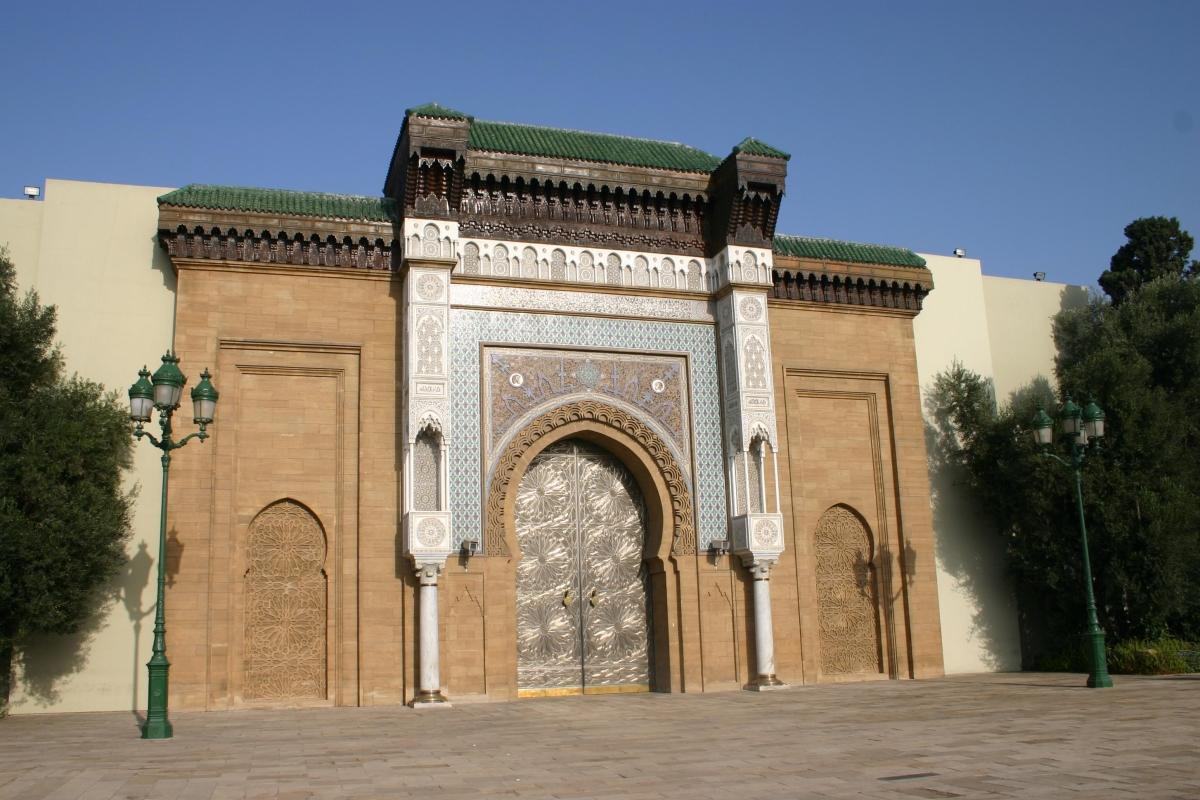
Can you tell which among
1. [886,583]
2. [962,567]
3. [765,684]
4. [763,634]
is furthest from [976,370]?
[765,684]

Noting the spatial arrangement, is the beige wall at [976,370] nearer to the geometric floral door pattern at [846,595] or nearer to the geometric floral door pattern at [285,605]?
the geometric floral door pattern at [846,595]

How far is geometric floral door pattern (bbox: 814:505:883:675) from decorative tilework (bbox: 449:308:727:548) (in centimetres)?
184

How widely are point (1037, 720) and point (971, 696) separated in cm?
251

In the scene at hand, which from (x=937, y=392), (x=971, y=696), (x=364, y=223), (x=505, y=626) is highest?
(x=364, y=223)

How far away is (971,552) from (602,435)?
21.0ft

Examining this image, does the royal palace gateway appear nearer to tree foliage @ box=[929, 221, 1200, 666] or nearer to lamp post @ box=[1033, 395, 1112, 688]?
tree foliage @ box=[929, 221, 1200, 666]

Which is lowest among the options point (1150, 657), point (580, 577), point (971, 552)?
point (1150, 657)

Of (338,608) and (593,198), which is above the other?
(593,198)

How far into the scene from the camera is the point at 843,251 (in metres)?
16.3

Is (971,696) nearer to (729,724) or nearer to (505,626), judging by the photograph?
(729,724)

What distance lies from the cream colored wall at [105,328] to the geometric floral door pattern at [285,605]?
117 cm

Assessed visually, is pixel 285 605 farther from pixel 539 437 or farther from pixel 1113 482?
pixel 1113 482

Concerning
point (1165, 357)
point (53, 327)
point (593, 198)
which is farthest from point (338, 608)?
point (1165, 357)

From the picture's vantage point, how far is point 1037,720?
971 centimetres
